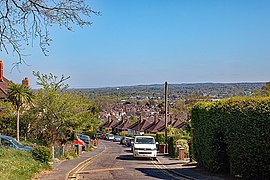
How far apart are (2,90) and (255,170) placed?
37987 millimetres

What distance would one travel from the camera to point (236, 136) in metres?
16.2

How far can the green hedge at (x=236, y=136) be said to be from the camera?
47.4 feet

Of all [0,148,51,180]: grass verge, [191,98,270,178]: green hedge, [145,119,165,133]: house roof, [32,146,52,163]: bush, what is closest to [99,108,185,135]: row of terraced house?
[145,119,165,133]: house roof

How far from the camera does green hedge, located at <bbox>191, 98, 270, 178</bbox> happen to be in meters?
14.5

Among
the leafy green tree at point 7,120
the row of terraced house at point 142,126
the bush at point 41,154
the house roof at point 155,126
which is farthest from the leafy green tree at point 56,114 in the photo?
the house roof at point 155,126

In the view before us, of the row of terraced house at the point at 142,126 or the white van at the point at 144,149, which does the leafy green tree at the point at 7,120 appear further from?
the row of terraced house at the point at 142,126

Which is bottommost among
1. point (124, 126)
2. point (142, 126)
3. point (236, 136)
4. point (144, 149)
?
point (124, 126)

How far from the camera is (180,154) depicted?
31719 millimetres

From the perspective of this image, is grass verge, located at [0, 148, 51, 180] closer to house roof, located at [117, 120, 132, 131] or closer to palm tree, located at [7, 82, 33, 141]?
palm tree, located at [7, 82, 33, 141]

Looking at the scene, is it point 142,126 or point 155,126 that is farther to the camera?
point 142,126

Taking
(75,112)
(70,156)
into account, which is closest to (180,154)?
(70,156)

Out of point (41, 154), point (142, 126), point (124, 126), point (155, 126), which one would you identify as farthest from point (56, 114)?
point (124, 126)

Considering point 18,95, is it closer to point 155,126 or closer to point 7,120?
point 7,120

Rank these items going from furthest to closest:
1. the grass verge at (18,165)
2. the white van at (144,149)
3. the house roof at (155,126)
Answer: the house roof at (155,126) < the white van at (144,149) < the grass verge at (18,165)
